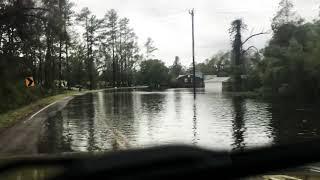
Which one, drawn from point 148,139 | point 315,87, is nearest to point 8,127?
point 148,139

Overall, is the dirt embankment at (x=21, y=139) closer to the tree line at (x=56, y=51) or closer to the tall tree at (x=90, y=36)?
the tree line at (x=56, y=51)

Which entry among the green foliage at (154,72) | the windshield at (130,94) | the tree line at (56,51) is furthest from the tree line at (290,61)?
the green foliage at (154,72)

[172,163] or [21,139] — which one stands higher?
[172,163]

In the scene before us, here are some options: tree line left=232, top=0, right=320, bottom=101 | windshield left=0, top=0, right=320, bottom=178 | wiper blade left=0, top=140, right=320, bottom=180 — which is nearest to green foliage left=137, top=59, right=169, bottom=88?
windshield left=0, top=0, right=320, bottom=178

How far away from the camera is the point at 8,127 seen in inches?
846

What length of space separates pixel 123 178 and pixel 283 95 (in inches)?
2179

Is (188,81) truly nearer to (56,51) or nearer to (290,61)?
(56,51)

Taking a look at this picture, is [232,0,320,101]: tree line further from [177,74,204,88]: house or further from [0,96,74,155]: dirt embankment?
[177,74,204,88]: house

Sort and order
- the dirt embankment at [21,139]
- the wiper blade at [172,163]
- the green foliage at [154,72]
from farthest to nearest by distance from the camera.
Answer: the green foliage at [154,72] → the dirt embankment at [21,139] → the wiper blade at [172,163]

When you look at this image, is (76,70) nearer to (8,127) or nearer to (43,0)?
(43,0)

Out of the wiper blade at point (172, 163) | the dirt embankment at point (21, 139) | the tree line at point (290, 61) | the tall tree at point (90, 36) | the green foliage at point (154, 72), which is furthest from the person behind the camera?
the green foliage at point (154, 72)

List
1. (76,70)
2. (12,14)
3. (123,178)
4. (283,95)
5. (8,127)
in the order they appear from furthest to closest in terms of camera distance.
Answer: (76,70) → (283,95) → (12,14) → (8,127) → (123,178)

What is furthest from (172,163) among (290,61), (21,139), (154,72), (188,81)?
(154,72)

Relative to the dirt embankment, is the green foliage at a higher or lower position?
higher
